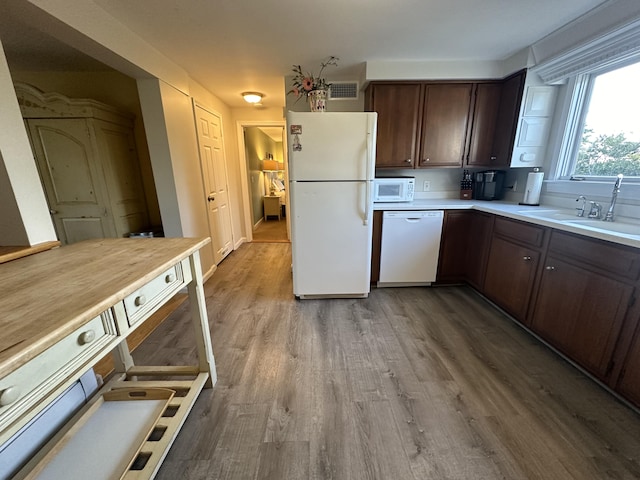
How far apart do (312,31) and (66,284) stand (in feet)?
7.22

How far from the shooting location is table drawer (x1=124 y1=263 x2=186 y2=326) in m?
0.90

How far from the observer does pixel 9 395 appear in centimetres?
55

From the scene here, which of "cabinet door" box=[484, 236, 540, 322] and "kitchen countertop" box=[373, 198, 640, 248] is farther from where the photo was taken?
"cabinet door" box=[484, 236, 540, 322]

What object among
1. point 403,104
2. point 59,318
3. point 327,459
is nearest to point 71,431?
point 59,318

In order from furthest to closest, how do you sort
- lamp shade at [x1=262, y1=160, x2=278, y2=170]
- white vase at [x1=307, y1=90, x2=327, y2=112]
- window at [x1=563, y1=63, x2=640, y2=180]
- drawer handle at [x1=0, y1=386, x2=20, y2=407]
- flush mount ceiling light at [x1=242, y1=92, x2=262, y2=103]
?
lamp shade at [x1=262, y1=160, x2=278, y2=170], flush mount ceiling light at [x1=242, y1=92, x2=262, y2=103], white vase at [x1=307, y1=90, x2=327, y2=112], window at [x1=563, y1=63, x2=640, y2=180], drawer handle at [x1=0, y1=386, x2=20, y2=407]

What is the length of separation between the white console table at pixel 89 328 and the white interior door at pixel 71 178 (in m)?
1.52

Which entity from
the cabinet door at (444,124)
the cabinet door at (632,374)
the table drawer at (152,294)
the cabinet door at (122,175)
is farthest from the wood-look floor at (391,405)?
the cabinet door at (444,124)

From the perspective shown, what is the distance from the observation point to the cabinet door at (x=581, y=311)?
4.53ft

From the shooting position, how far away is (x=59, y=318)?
65 centimetres

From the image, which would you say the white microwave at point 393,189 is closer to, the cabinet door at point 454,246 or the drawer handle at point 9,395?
the cabinet door at point 454,246

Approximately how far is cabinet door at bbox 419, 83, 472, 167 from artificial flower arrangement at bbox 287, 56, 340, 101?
100 centimetres

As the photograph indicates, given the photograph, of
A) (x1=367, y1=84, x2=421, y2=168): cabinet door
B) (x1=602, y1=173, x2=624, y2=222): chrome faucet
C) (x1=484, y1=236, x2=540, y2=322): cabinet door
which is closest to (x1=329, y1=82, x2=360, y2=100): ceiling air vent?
(x1=367, y1=84, x2=421, y2=168): cabinet door

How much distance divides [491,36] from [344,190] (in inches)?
66.2

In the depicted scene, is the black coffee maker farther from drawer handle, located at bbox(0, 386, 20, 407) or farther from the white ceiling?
drawer handle, located at bbox(0, 386, 20, 407)
